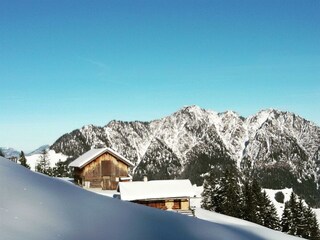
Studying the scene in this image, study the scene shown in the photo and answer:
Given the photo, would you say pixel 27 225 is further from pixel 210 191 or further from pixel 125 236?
pixel 210 191

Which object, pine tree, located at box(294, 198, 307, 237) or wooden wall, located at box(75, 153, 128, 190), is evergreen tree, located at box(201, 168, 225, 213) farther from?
wooden wall, located at box(75, 153, 128, 190)

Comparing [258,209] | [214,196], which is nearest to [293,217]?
[258,209]

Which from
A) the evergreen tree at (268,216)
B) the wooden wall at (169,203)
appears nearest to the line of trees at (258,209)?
the evergreen tree at (268,216)

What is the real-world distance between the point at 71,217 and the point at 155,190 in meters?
31.4

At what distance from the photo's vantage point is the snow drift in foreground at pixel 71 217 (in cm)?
385

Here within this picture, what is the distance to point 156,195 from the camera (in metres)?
34.6

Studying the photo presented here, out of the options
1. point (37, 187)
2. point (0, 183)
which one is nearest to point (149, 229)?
point (37, 187)

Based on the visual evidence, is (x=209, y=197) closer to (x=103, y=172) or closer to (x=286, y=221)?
(x=286, y=221)

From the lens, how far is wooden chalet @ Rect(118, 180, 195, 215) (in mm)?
34281

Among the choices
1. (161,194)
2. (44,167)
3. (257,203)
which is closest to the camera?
(161,194)

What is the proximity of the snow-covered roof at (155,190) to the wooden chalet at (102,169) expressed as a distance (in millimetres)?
11377

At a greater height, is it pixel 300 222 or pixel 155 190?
pixel 155 190

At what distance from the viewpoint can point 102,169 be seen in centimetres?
4712

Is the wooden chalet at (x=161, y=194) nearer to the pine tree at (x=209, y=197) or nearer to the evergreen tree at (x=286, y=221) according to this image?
the pine tree at (x=209, y=197)
